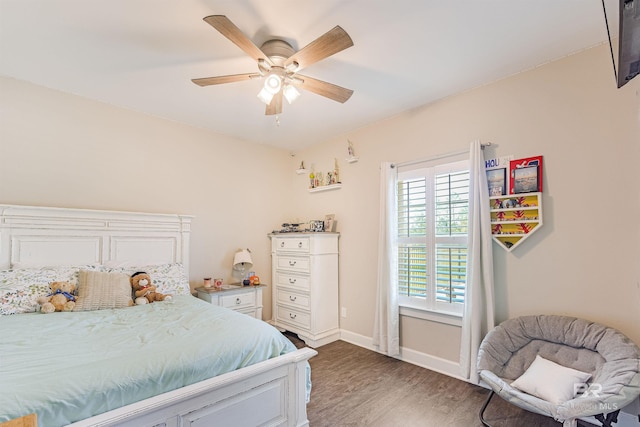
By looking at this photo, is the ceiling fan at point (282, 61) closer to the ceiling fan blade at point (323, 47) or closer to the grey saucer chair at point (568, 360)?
the ceiling fan blade at point (323, 47)

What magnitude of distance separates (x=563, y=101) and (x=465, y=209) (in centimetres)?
107

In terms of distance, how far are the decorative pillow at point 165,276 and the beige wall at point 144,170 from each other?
521 mm

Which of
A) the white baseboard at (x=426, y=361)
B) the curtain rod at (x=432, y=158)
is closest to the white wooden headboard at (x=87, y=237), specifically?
the white baseboard at (x=426, y=361)

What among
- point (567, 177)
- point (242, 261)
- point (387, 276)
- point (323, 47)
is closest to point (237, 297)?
point (242, 261)

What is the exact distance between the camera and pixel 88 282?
2287mm

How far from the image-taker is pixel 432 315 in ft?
9.27

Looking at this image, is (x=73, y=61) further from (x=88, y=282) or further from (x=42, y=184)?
(x=88, y=282)

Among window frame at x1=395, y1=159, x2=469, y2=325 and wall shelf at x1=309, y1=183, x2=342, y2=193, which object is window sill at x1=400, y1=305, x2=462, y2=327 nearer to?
window frame at x1=395, y1=159, x2=469, y2=325

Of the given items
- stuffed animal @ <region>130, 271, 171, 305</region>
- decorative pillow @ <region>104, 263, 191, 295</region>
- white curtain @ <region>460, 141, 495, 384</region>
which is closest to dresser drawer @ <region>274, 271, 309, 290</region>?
decorative pillow @ <region>104, 263, 191, 295</region>

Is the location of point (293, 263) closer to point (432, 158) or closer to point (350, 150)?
point (350, 150)

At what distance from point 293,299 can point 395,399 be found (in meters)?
1.68

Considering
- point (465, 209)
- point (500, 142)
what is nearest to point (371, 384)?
point (465, 209)

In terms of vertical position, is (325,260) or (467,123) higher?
(467,123)

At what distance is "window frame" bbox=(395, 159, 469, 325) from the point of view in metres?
2.72
